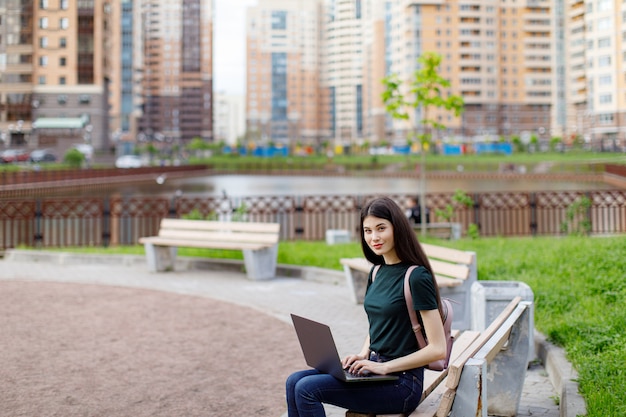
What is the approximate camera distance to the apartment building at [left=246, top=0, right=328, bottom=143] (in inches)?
5310

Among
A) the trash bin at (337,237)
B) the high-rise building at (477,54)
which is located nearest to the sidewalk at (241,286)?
the trash bin at (337,237)

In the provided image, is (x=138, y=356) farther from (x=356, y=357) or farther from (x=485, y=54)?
(x=485, y=54)

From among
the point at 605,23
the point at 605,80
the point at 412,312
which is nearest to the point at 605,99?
the point at 605,80

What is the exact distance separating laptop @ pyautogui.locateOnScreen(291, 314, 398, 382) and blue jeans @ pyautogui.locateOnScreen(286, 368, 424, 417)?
0.04m

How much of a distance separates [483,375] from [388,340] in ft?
1.56

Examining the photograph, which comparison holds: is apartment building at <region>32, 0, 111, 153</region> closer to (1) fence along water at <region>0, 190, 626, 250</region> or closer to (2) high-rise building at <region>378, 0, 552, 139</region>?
(2) high-rise building at <region>378, 0, 552, 139</region>

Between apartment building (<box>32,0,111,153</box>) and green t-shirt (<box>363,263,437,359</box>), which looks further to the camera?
apartment building (<box>32,0,111,153</box>)

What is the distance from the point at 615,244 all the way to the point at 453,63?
8781cm

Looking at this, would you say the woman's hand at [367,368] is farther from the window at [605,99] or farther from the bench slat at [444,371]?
the window at [605,99]

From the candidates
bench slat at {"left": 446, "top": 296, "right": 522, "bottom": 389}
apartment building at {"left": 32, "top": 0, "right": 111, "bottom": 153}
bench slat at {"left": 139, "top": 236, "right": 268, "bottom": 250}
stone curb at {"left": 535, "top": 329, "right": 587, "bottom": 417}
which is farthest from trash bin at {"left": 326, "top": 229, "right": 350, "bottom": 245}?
apartment building at {"left": 32, "top": 0, "right": 111, "bottom": 153}

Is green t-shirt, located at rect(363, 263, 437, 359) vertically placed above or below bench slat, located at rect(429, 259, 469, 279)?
above

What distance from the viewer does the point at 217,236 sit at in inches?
430

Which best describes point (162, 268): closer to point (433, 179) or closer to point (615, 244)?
point (615, 244)

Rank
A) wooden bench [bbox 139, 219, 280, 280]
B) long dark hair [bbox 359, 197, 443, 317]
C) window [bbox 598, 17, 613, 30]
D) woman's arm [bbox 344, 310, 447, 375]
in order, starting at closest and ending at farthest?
woman's arm [bbox 344, 310, 447, 375] → long dark hair [bbox 359, 197, 443, 317] → window [bbox 598, 17, 613, 30] → wooden bench [bbox 139, 219, 280, 280]
